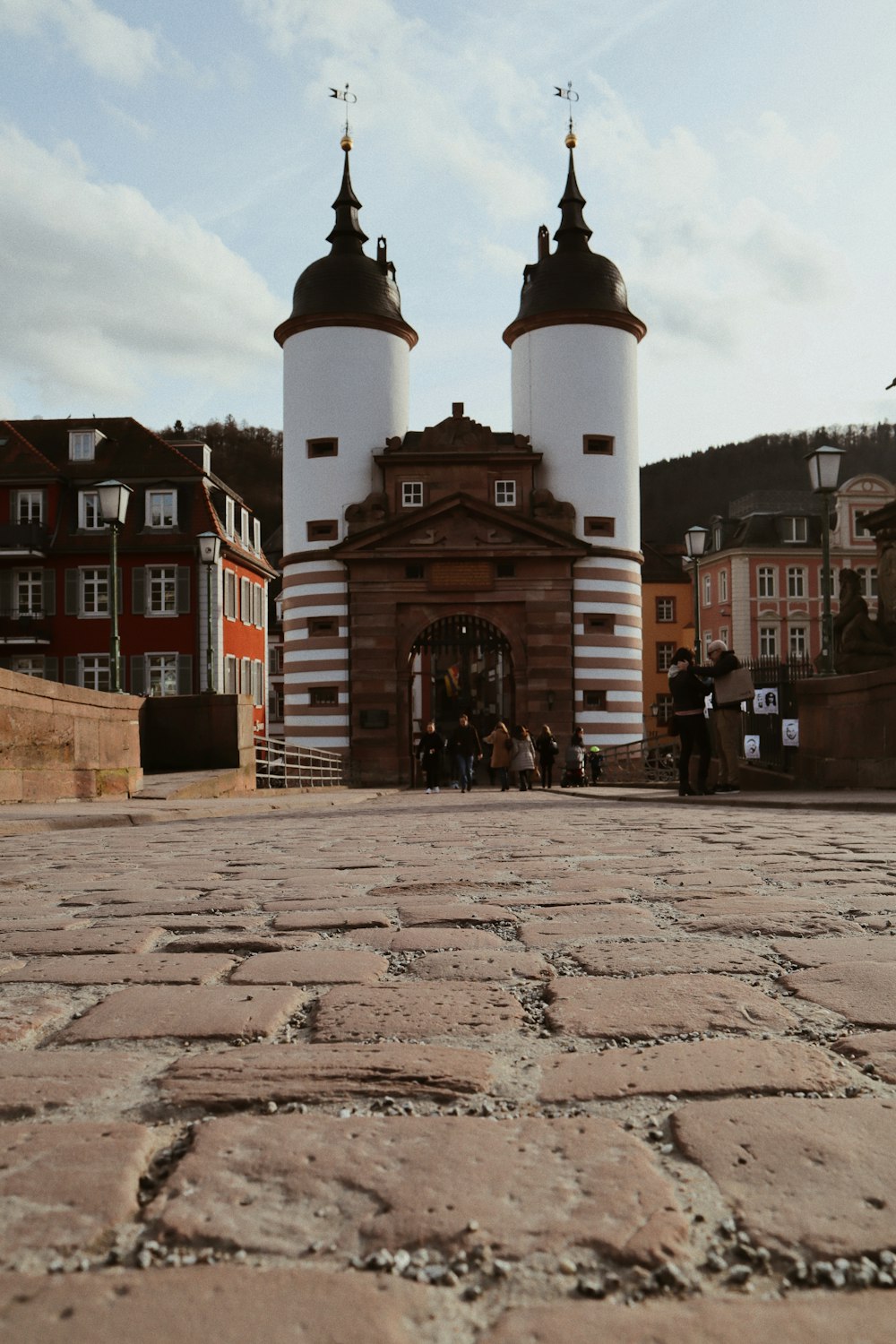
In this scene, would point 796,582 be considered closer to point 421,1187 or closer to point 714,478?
point 714,478

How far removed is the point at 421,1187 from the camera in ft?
6.03

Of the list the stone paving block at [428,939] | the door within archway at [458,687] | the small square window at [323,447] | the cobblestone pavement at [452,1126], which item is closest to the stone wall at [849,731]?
the cobblestone pavement at [452,1126]

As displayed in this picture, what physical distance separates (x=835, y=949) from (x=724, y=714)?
13.0 m

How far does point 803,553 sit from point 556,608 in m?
30.7

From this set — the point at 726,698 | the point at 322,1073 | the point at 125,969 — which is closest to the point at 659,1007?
the point at 322,1073

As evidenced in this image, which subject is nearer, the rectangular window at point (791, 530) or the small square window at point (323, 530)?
the small square window at point (323, 530)

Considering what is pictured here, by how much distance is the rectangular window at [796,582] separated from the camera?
66250 millimetres

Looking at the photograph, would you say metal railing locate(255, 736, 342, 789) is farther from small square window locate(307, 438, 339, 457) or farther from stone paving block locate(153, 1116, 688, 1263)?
stone paving block locate(153, 1116, 688, 1263)

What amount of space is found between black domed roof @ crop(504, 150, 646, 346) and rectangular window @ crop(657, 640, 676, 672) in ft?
103

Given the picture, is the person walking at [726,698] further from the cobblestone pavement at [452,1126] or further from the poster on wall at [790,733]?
the cobblestone pavement at [452,1126]

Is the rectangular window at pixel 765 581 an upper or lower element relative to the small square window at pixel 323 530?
upper

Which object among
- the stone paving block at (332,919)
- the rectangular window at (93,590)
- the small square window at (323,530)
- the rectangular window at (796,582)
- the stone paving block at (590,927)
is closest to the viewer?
the stone paving block at (590,927)

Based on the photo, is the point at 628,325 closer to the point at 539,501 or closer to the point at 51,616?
the point at 539,501

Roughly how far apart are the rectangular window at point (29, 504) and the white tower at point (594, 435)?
17513 mm
